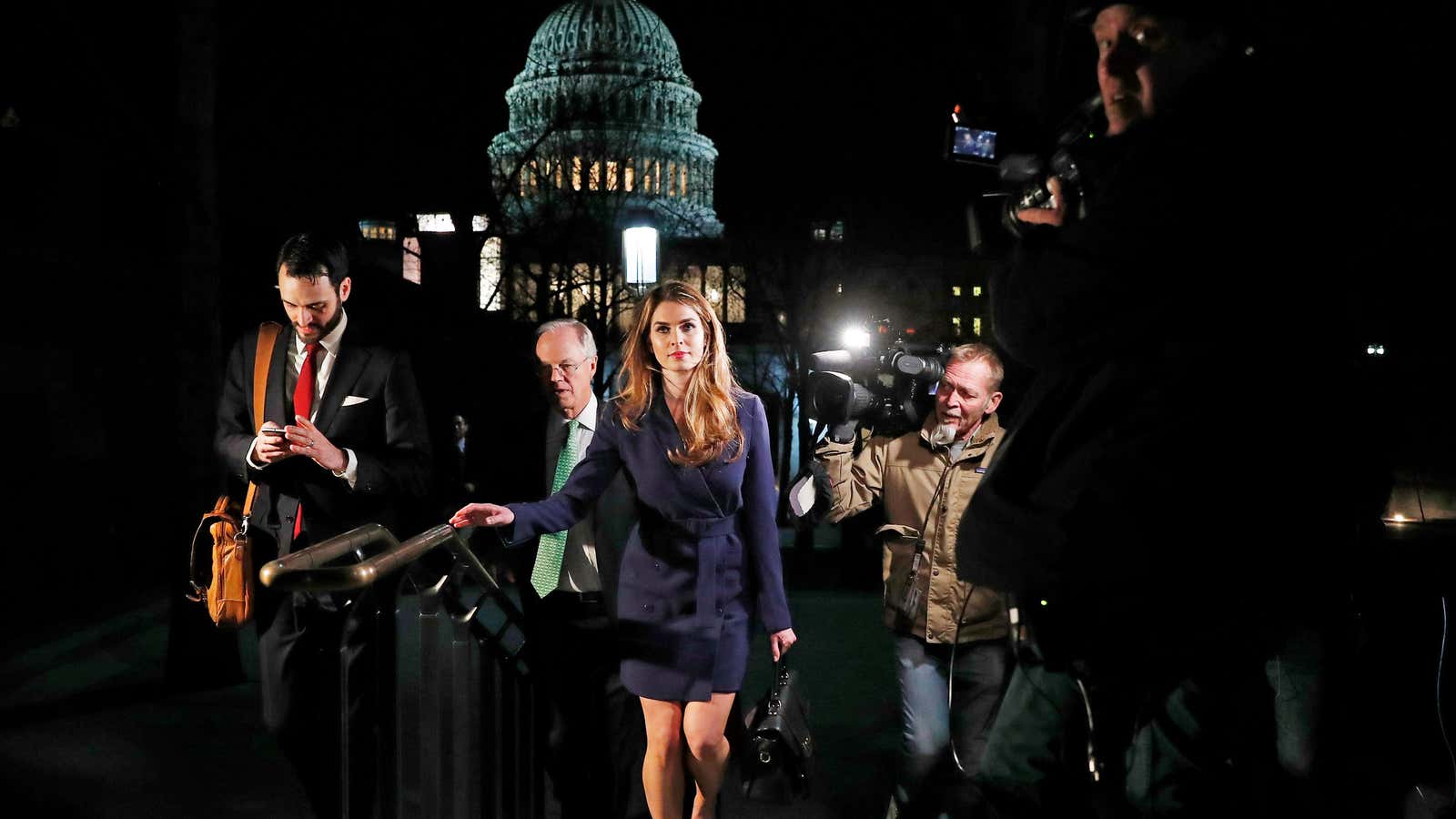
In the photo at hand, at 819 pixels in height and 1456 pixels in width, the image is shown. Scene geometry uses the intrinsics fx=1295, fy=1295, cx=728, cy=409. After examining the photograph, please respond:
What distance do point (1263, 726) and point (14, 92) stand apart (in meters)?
14.9

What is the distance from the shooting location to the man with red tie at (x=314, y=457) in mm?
Answer: 4699

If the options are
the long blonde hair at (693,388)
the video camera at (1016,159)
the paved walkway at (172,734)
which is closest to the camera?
the video camera at (1016,159)

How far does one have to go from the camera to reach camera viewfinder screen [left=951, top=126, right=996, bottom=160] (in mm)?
2869

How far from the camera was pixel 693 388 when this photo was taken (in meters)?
4.93

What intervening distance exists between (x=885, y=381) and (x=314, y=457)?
233 centimetres

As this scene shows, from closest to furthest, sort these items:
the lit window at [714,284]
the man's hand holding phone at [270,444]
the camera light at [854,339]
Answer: the man's hand holding phone at [270,444] < the camera light at [854,339] < the lit window at [714,284]

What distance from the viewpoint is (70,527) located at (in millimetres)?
14344

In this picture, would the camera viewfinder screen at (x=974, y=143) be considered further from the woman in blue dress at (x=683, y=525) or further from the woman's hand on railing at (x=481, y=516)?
the woman's hand on railing at (x=481, y=516)

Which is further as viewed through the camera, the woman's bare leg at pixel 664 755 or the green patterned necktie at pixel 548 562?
the green patterned necktie at pixel 548 562

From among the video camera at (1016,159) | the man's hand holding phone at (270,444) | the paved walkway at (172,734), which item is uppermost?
the video camera at (1016,159)

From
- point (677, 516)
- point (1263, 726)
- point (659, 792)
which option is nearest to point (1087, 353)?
point (1263, 726)

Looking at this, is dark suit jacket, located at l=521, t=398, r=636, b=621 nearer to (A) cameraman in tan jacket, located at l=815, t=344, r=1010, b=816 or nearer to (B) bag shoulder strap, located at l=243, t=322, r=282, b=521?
(A) cameraman in tan jacket, located at l=815, t=344, r=1010, b=816

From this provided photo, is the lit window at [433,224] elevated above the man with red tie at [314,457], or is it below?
above

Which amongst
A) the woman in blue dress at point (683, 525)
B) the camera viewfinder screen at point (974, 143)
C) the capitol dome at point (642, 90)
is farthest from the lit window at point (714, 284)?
the camera viewfinder screen at point (974, 143)
